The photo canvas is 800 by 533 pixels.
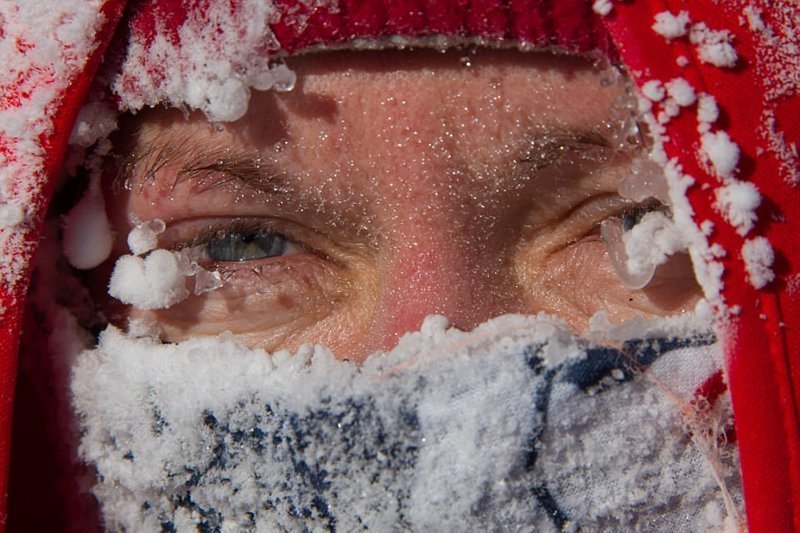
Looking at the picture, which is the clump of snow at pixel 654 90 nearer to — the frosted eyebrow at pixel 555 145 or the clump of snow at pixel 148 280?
the frosted eyebrow at pixel 555 145

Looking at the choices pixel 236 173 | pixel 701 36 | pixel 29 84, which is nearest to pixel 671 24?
pixel 701 36

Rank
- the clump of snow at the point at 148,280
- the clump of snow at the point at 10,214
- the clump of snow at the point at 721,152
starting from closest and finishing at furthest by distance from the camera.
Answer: the clump of snow at the point at 721,152 < the clump of snow at the point at 10,214 < the clump of snow at the point at 148,280

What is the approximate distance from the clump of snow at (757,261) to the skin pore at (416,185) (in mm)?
131

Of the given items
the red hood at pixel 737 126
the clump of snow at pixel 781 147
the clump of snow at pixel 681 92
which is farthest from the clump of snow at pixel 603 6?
the clump of snow at pixel 781 147

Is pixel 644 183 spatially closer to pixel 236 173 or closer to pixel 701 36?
pixel 701 36

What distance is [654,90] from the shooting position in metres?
0.88

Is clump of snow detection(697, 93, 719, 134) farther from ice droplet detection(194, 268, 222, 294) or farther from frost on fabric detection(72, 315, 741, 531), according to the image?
ice droplet detection(194, 268, 222, 294)

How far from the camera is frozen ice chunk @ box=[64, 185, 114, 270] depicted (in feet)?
3.67

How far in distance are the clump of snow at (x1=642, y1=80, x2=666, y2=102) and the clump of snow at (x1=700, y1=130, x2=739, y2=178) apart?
0.07m

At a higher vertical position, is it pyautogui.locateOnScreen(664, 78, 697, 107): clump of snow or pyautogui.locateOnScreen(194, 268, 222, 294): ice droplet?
pyautogui.locateOnScreen(664, 78, 697, 107): clump of snow

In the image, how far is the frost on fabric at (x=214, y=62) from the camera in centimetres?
94

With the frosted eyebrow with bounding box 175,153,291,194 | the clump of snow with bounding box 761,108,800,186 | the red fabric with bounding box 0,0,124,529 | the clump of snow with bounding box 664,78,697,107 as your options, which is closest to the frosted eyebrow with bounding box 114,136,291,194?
the frosted eyebrow with bounding box 175,153,291,194

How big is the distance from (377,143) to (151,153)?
32cm

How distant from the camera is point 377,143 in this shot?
98 cm
